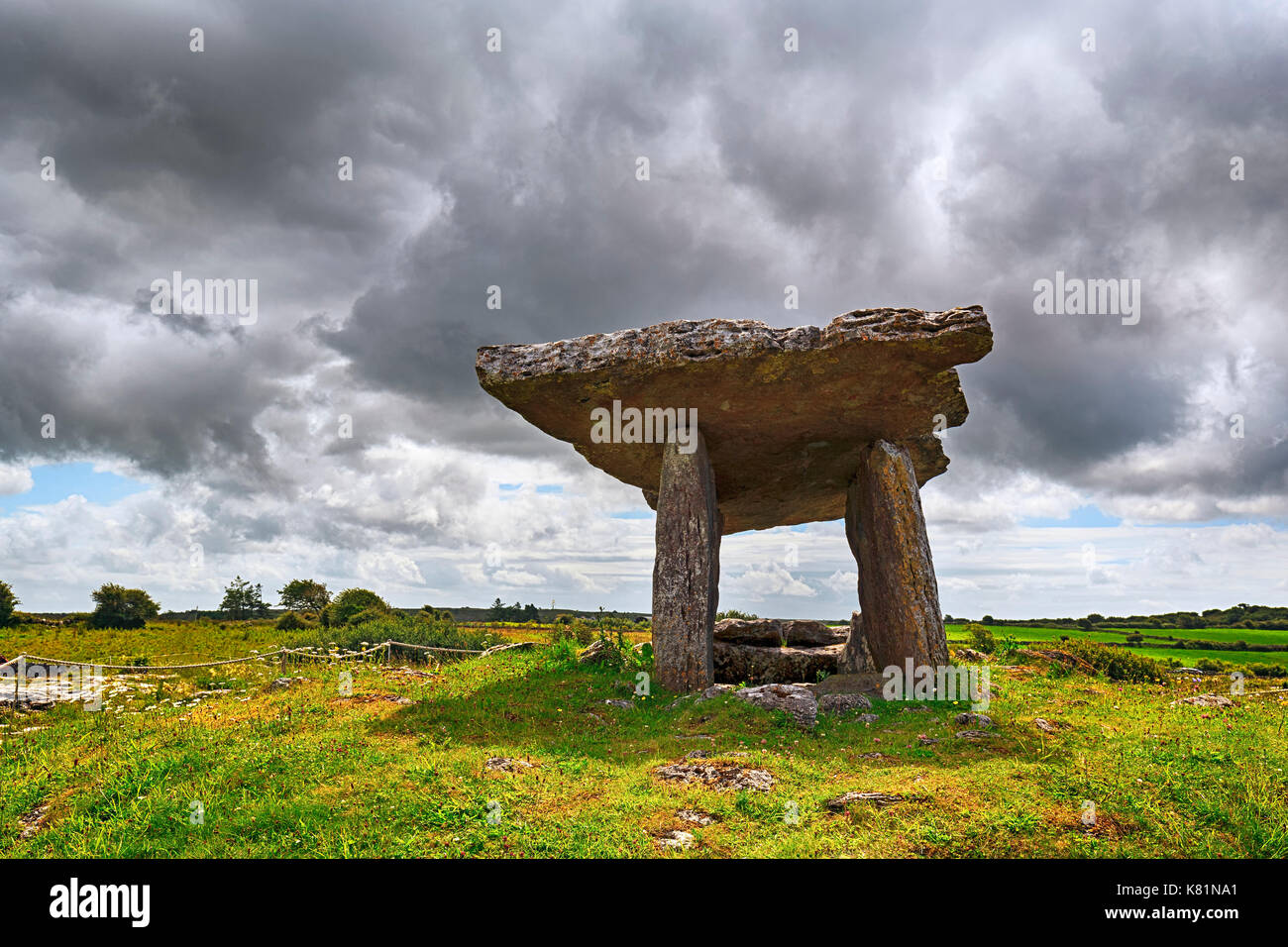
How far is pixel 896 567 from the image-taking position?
12898 millimetres

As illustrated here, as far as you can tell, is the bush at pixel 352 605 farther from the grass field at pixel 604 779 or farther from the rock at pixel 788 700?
the rock at pixel 788 700

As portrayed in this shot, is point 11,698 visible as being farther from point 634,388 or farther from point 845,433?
point 845,433

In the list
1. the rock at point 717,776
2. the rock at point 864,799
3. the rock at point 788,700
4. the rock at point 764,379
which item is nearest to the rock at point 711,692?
the rock at point 788,700

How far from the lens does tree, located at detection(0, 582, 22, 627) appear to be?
39544 millimetres

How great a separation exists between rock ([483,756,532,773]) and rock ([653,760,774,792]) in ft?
4.79

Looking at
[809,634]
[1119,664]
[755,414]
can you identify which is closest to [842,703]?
[755,414]

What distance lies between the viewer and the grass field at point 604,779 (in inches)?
222

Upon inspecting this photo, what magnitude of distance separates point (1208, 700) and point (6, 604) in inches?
2104

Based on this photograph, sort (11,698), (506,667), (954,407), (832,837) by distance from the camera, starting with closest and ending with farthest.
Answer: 1. (832,837)
2. (11,698)
3. (954,407)
4. (506,667)

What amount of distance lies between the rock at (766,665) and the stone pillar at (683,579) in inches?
124

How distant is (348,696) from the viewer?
480 inches

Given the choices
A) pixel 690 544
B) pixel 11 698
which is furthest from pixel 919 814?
pixel 11 698

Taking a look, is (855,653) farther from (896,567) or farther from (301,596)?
(301,596)

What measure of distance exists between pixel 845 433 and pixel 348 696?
10490 mm
